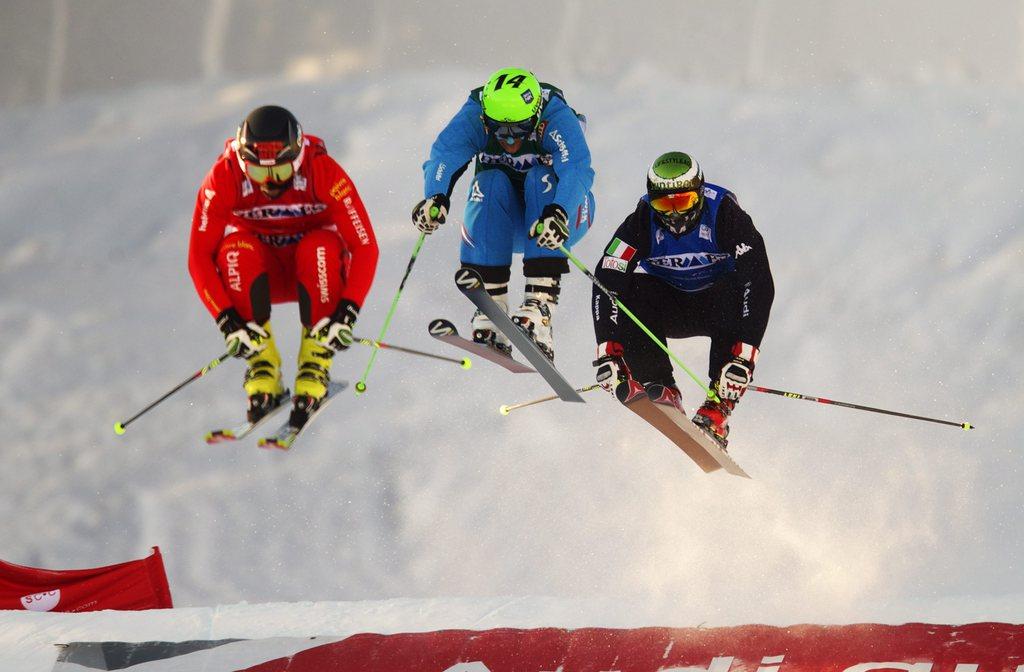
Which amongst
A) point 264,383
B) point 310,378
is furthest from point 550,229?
point 264,383

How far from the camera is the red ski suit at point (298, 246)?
701 cm

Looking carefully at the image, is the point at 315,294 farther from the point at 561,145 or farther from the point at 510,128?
the point at 561,145

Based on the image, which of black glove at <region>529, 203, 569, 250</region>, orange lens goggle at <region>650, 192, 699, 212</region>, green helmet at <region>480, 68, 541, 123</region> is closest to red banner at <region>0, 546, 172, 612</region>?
black glove at <region>529, 203, 569, 250</region>

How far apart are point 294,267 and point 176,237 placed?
36.4 feet

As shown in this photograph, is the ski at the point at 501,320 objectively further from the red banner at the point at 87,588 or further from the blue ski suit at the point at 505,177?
the red banner at the point at 87,588

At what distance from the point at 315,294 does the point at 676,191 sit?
200 cm

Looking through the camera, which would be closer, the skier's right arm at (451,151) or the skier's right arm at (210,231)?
the skier's right arm at (210,231)

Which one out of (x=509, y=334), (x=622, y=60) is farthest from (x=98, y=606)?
(x=622, y=60)

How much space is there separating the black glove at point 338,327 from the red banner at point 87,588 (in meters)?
1.99

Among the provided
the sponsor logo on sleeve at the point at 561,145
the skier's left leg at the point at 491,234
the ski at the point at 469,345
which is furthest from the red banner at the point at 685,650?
the sponsor logo on sleeve at the point at 561,145

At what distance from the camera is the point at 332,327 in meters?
6.96

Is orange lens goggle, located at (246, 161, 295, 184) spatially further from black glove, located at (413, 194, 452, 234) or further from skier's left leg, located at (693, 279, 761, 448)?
skier's left leg, located at (693, 279, 761, 448)

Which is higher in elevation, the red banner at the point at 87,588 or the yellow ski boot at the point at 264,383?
the yellow ski boot at the point at 264,383

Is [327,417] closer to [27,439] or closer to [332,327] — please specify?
[27,439]
